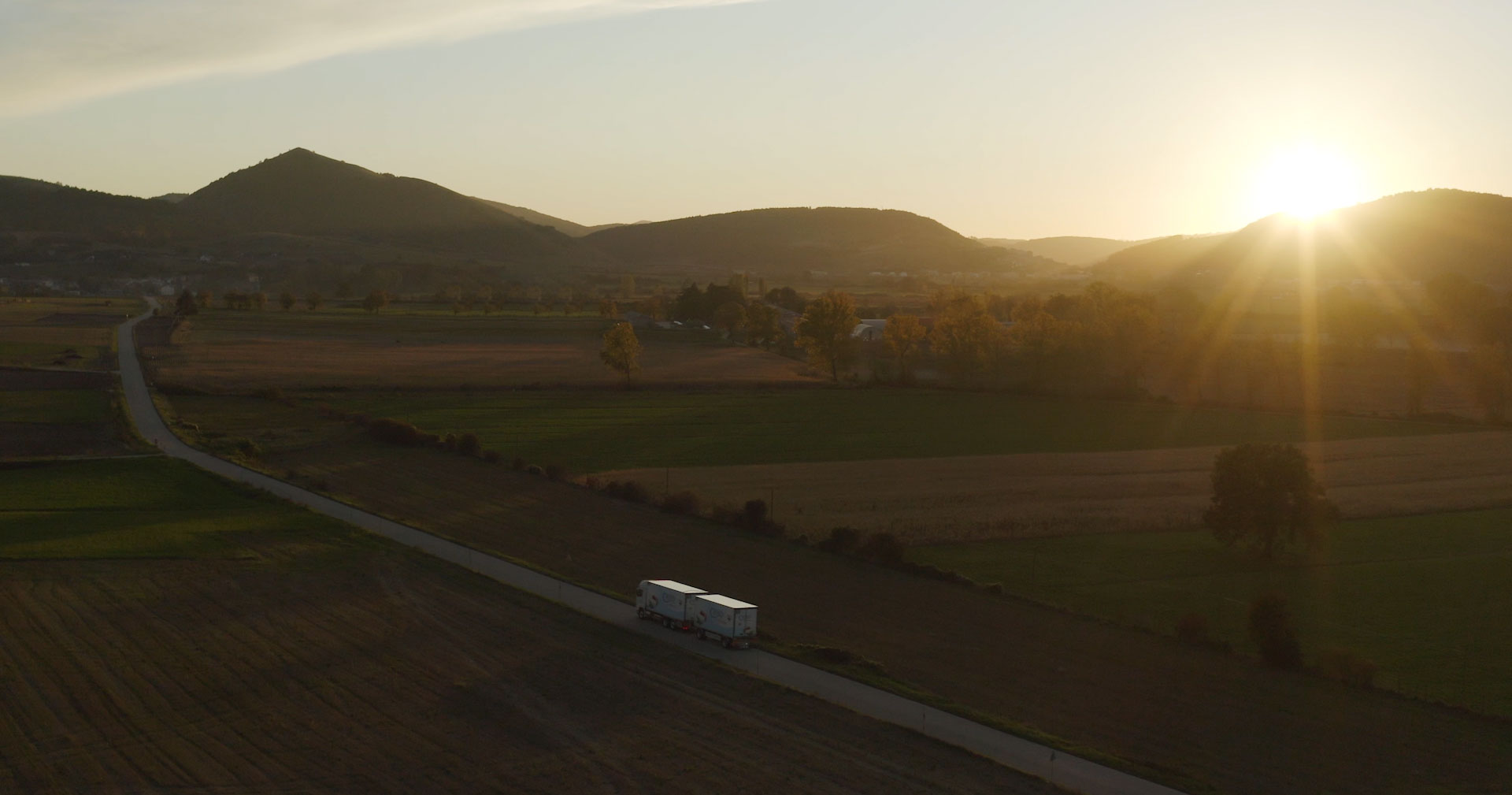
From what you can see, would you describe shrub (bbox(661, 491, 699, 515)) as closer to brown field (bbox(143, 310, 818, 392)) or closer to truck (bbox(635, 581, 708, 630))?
truck (bbox(635, 581, 708, 630))

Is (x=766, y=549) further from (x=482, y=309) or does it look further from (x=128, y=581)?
(x=482, y=309)

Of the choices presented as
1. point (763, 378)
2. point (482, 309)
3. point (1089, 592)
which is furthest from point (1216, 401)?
point (482, 309)

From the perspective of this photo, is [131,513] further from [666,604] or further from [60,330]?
[60,330]

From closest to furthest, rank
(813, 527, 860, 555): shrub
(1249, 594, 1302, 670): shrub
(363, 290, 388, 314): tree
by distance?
(1249, 594, 1302, 670): shrub < (813, 527, 860, 555): shrub < (363, 290, 388, 314): tree

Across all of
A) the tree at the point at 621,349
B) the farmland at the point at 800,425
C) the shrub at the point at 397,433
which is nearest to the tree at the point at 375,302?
the tree at the point at 621,349

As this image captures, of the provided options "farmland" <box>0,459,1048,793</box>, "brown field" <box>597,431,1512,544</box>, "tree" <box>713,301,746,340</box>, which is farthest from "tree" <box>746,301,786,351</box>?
"farmland" <box>0,459,1048,793</box>

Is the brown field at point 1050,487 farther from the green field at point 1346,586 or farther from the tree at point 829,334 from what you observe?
the tree at point 829,334

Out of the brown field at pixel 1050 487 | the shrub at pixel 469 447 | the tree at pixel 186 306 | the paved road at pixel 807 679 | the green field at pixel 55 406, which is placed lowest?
the brown field at pixel 1050 487
